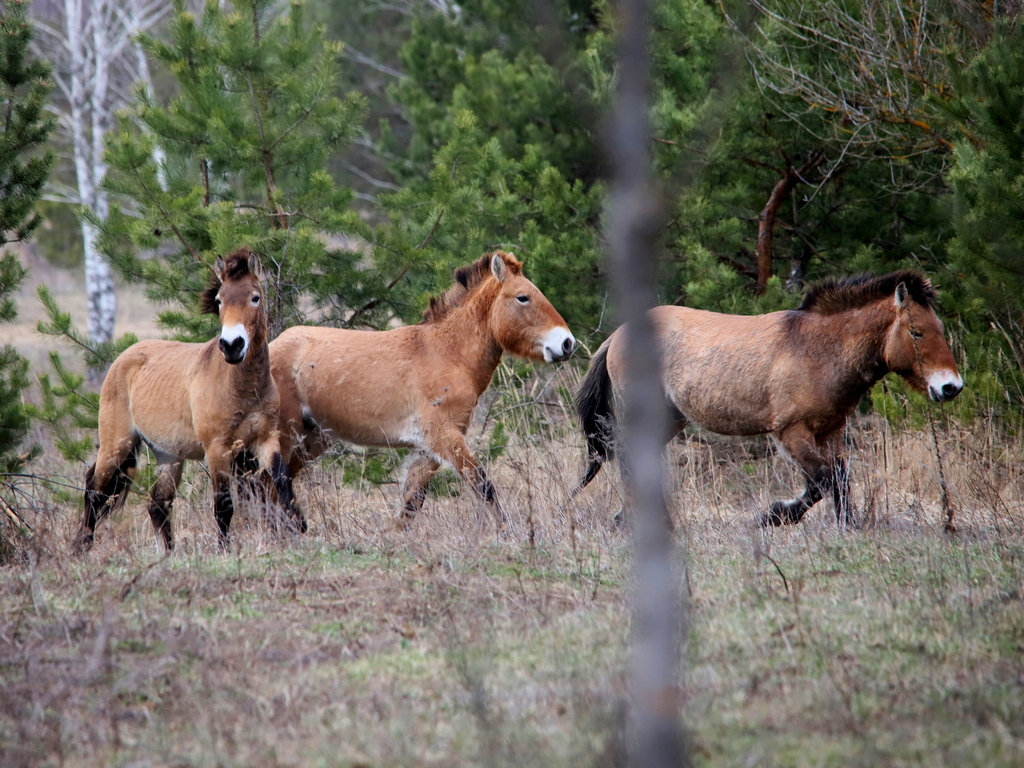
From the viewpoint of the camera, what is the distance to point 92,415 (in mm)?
10008

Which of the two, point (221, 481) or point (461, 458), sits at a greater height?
point (461, 458)

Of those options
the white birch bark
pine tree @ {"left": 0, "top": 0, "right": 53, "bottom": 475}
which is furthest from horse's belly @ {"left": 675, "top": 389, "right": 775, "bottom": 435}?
the white birch bark

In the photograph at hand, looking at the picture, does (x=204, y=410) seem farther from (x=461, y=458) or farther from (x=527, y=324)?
(x=527, y=324)

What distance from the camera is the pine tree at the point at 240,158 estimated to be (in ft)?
29.3

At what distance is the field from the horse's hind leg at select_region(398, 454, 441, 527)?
3.66 ft

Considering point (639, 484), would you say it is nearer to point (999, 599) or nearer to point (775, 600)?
point (775, 600)

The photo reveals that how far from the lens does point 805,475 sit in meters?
7.05

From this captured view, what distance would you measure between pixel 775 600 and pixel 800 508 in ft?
7.66

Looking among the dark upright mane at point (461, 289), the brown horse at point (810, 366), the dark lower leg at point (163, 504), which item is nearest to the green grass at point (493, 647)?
the brown horse at point (810, 366)

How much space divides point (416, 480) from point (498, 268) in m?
1.92

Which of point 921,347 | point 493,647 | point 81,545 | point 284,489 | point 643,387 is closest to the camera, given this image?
point 643,387

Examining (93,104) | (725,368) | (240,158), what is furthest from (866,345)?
(93,104)

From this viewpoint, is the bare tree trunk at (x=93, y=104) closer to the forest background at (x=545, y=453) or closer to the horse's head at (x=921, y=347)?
the forest background at (x=545, y=453)

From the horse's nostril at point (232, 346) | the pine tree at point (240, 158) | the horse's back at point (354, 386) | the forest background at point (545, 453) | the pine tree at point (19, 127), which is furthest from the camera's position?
the pine tree at point (240, 158)
